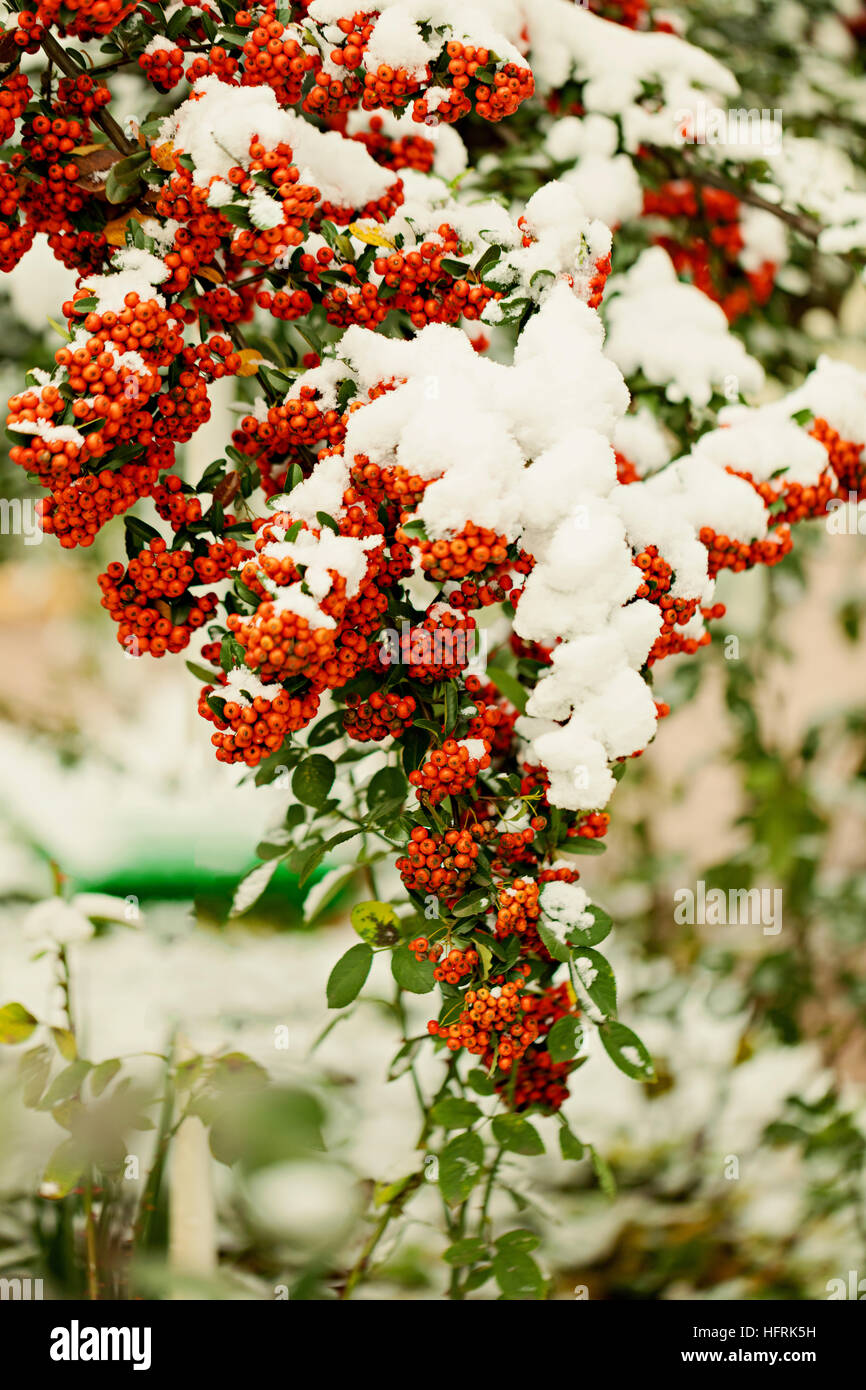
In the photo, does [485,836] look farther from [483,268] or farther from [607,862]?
[607,862]

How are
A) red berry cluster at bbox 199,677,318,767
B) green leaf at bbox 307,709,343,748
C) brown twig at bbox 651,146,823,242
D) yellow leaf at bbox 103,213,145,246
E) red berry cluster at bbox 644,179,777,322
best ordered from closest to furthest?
red berry cluster at bbox 199,677,318,767
yellow leaf at bbox 103,213,145,246
green leaf at bbox 307,709,343,748
brown twig at bbox 651,146,823,242
red berry cluster at bbox 644,179,777,322

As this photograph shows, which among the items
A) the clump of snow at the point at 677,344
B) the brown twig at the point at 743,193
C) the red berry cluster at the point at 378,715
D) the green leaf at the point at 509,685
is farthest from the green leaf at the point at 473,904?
the brown twig at the point at 743,193

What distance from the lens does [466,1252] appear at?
2.92 ft

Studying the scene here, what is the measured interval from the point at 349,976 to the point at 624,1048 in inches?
8.4

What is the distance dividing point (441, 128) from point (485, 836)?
0.72m

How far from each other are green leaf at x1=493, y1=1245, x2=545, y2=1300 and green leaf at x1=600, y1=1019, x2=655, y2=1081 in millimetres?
196

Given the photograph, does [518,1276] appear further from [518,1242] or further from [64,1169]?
[64,1169]

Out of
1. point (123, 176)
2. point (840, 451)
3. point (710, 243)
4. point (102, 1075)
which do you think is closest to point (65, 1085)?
point (102, 1075)

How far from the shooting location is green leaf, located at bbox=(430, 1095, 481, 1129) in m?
0.83

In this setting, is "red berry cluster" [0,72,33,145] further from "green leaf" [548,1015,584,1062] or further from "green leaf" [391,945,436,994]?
"green leaf" [548,1015,584,1062]

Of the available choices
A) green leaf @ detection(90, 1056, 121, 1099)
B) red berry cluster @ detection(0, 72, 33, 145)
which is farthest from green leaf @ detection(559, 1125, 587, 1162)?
red berry cluster @ detection(0, 72, 33, 145)
